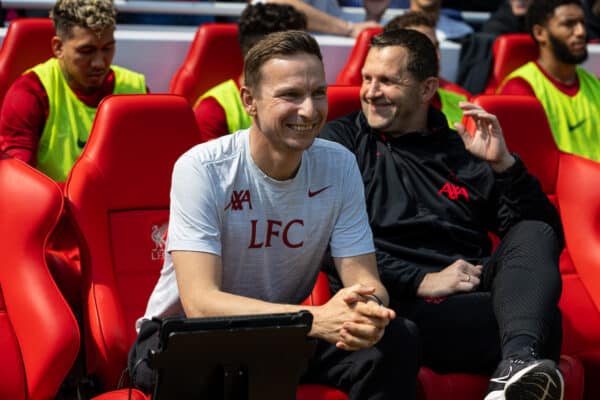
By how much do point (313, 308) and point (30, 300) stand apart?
0.78 metres

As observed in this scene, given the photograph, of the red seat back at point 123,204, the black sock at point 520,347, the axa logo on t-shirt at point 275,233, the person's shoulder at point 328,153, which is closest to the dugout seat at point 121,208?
the red seat back at point 123,204

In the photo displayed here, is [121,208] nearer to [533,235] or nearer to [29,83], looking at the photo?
[29,83]

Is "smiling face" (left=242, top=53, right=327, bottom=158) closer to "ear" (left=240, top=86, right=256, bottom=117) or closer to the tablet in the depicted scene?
"ear" (left=240, top=86, right=256, bottom=117)

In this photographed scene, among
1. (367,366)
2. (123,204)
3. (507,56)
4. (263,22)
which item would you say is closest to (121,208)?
(123,204)

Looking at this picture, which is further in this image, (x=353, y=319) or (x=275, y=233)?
(x=275, y=233)

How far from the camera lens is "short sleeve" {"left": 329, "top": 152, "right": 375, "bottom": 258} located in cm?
278

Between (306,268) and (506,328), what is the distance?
547mm

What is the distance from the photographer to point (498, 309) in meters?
2.90

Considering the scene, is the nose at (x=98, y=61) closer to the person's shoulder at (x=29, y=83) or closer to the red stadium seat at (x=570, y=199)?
the person's shoulder at (x=29, y=83)

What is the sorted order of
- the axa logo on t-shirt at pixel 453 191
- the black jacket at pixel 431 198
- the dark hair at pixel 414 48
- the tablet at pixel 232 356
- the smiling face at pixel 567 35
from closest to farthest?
1. the tablet at pixel 232 356
2. the black jacket at pixel 431 198
3. the axa logo on t-shirt at pixel 453 191
4. the dark hair at pixel 414 48
5. the smiling face at pixel 567 35

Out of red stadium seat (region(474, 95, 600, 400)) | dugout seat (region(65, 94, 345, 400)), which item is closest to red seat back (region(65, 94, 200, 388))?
dugout seat (region(65, 94, 345, 400))

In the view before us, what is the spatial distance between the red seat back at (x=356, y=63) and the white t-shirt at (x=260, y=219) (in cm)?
190

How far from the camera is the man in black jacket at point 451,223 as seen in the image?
2.90 m

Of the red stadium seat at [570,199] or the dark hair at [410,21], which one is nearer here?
the red stadium seat at [570,199]
